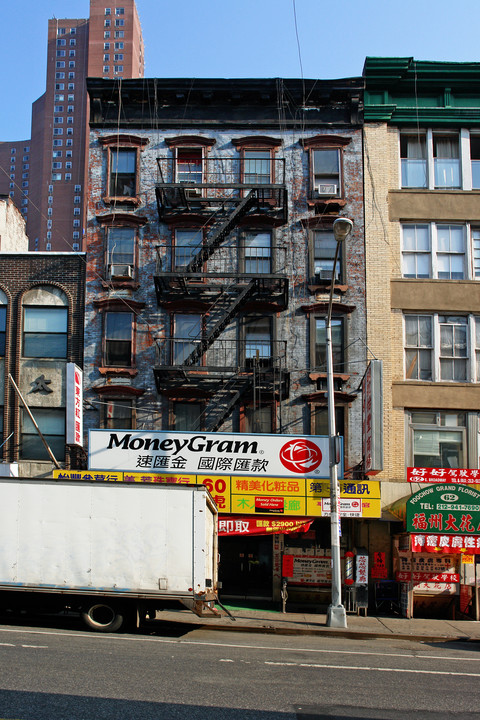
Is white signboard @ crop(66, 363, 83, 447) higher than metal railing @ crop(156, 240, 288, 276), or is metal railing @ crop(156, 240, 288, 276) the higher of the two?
metal railing @ crop(156, 240, 288, 276)

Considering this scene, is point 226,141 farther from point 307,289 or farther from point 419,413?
point 419,413

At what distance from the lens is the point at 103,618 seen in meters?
14.2

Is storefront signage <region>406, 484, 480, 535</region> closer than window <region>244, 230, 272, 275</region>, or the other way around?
storefront signage <region>406, 484, 480, 535</region>

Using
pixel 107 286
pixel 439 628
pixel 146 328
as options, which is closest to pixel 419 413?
pixel 439 628

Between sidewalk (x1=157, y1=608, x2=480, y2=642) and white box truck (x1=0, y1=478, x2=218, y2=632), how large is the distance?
3.27 m

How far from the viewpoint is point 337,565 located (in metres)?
17.2

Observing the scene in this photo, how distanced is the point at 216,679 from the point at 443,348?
15750 mm

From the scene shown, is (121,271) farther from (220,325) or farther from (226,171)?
(226,171)

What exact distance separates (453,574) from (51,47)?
5753 inches

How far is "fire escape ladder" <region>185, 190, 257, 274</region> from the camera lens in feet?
74.6

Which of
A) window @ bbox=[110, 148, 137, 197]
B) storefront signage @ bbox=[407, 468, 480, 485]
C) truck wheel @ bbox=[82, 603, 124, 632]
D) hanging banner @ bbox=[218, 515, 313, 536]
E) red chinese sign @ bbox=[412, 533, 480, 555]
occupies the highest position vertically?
window @ bbox=[110, 148, 137, 197]

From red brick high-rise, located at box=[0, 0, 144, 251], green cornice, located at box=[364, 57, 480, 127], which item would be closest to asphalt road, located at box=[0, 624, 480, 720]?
green cornice, located at box=[364, 57, 480, 127]

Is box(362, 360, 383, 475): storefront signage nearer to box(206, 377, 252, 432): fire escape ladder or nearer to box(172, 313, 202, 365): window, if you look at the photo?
Result: box(206, 377, 252, 432): fire escape ladder

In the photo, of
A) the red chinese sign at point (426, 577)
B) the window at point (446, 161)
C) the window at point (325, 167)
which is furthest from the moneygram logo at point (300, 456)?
the window at point (446, 161)
